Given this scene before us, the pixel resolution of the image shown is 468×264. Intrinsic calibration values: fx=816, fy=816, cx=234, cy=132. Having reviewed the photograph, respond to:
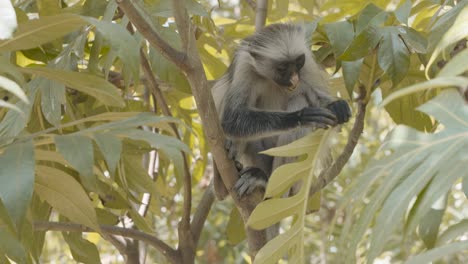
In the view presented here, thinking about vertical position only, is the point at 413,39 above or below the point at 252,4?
above

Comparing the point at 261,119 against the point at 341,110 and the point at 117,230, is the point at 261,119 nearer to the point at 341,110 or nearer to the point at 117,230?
the point at 341,110

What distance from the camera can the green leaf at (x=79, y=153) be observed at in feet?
8.73

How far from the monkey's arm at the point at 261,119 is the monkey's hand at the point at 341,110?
6 cm

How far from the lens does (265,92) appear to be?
5.82 meters

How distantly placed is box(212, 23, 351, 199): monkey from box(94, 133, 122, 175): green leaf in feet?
7.12

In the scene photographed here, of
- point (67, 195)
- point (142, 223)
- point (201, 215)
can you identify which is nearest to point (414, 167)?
point (67, 195)

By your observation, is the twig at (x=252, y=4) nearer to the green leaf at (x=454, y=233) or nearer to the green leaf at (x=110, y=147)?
the green leaf at (x=110, y=147)

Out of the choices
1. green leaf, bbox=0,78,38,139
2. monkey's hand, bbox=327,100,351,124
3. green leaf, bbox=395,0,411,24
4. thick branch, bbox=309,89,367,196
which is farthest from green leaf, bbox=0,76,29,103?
monkey's hand, bbox=327,100,351,124

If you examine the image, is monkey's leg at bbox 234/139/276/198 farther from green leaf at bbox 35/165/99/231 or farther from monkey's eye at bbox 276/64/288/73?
green leaf at bbox 35/165/99/231

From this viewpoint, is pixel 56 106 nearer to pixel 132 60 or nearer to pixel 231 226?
pixel 132 60

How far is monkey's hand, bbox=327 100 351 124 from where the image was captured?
4.42 m

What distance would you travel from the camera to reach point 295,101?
555cm

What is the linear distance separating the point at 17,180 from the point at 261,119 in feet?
9.24

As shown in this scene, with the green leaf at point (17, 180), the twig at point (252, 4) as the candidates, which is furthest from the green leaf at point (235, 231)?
the green leaf at point (17, 180)
